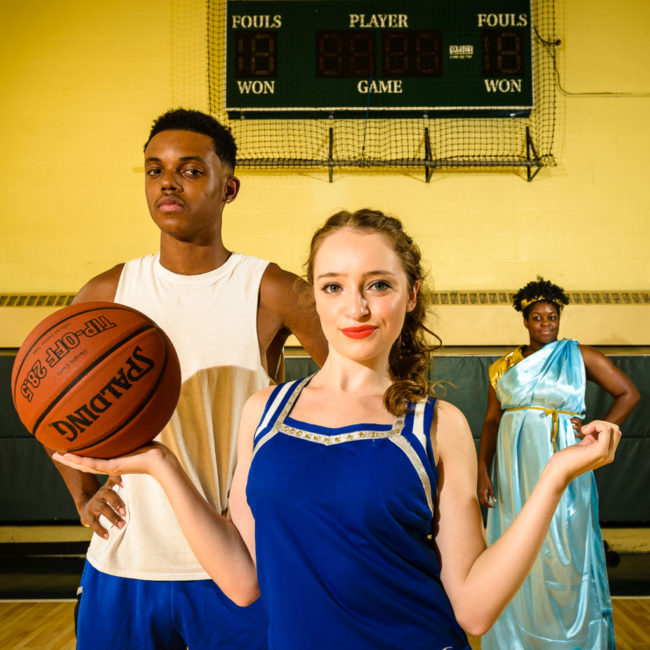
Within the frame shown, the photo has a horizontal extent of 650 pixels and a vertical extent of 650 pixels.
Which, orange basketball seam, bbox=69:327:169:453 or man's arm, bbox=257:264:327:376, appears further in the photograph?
man's arm, bbox=257:264:327:376

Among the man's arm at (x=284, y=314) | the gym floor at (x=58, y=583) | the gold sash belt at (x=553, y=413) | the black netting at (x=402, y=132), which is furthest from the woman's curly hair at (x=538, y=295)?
the man's arm at (x=284, y=314)

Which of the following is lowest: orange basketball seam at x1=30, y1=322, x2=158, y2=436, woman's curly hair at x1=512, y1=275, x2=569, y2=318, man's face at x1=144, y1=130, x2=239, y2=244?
orange basketball seam at x1=30, y1=322, x2=158, y2=436

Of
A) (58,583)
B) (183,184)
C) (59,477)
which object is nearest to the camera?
(183,184)

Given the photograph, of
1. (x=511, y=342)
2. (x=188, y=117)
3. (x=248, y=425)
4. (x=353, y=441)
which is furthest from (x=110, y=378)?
(x=511, y=342)

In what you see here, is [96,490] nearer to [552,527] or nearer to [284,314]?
[284,314]

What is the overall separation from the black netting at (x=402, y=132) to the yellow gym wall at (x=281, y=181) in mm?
119

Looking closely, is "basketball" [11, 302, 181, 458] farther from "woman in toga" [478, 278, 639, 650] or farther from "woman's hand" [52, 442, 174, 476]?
"woman in toga" [478, 278, 639, 650]

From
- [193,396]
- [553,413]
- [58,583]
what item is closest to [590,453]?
[193,396]

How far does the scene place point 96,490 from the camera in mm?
1523

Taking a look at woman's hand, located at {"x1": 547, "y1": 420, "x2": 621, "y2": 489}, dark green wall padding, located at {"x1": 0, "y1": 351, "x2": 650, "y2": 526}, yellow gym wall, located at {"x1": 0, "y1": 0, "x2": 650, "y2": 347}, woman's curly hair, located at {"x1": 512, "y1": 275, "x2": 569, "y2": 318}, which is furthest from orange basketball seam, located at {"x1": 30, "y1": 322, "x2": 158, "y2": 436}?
yellow gym wall, located at {"x1": 0, "y1": 0, "x2": 650, "y2": 347}

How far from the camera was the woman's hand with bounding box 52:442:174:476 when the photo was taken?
3.45 feet

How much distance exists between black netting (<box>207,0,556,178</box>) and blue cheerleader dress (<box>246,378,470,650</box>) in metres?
3.91

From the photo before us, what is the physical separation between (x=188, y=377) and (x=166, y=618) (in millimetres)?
535

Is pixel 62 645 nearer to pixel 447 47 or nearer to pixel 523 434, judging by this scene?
pixel 523 434
